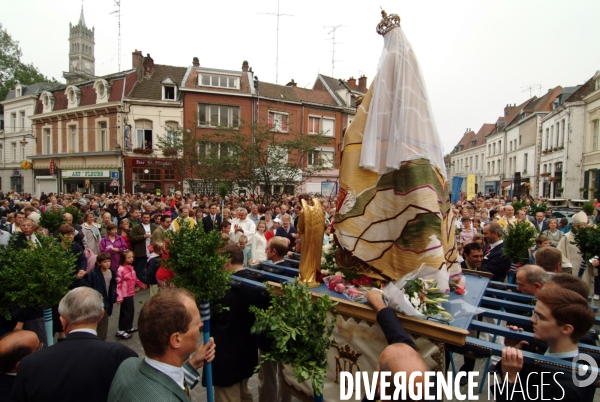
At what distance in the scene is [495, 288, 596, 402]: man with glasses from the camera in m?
2.18

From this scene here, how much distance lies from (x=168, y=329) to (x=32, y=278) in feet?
6.83

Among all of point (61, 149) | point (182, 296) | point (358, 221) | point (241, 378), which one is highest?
point (61, 149)

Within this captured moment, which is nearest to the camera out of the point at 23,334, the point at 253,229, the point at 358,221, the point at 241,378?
the point at 23,334

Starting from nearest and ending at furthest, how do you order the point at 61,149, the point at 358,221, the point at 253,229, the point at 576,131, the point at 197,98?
the point at 358,221, the point at 253,229, the point at 197,98, the point at 576,131, the point at 61,149

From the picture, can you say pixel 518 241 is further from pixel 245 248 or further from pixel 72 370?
pixel 245 248

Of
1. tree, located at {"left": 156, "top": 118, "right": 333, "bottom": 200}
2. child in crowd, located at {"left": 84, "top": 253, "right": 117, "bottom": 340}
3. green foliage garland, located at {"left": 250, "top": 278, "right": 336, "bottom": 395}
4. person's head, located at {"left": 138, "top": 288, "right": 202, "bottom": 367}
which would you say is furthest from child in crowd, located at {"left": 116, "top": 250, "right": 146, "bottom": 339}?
tree, located at {"left": 156, "top": 118, "right": 333, "bottom": 200}

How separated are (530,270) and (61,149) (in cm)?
3724

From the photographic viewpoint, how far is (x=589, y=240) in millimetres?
→ 5594

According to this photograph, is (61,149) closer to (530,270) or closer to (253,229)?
(253,229)

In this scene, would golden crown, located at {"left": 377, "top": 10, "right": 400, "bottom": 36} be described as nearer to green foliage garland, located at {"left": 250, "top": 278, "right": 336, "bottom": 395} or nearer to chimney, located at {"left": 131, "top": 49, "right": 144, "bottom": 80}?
green foliage garland, located at {"left": 250, "top": 278, "right": 336, "bottom": 395}

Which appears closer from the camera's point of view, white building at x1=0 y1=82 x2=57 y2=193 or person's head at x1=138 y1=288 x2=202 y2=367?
person's head at x1=138 y1=288 x2=202 y2=367

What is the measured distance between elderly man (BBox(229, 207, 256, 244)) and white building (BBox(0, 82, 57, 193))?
35024 millimetres

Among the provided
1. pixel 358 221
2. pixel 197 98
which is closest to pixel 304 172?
pixel 197 98

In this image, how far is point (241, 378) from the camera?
3.45 m
